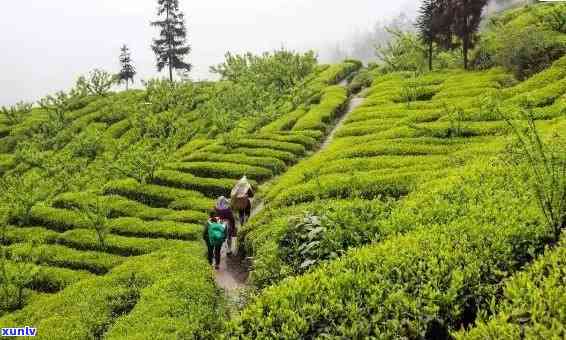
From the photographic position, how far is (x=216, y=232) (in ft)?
61.9

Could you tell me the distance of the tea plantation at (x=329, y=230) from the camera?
10.5 m

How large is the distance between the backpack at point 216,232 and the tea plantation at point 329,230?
1114mm

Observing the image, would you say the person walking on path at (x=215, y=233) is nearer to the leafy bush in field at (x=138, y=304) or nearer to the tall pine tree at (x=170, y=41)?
the leafy bush in field at (x=138, y=304)

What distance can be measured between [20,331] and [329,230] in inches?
456

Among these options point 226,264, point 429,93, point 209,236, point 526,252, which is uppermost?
point 429,93

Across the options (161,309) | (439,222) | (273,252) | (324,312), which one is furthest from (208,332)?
(439,222)

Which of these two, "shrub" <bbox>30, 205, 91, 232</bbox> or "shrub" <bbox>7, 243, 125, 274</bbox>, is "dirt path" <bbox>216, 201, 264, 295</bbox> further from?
"shrub" <bbox>30, 205, 91, 232</bbox>

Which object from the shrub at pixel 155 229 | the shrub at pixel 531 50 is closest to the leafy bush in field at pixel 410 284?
the shrub at pixel 155 229

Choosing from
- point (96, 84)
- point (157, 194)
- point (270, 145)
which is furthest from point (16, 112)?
point (157, 194)

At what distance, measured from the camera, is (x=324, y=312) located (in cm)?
1059

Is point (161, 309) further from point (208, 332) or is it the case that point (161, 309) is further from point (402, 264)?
point (402, 264)

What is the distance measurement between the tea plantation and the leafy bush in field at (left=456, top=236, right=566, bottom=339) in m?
0.04

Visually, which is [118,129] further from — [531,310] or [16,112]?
[531,310]

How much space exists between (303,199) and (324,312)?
1294cm
